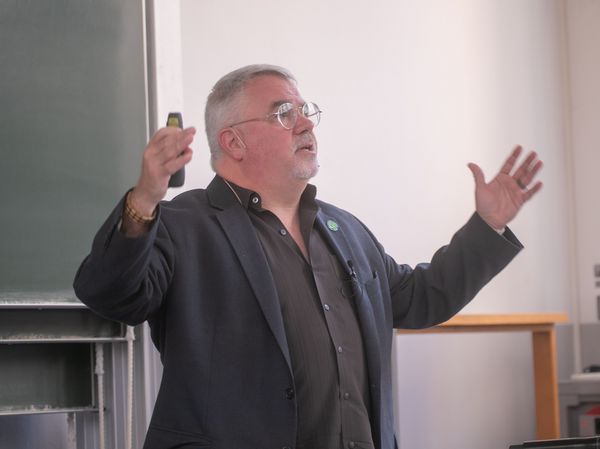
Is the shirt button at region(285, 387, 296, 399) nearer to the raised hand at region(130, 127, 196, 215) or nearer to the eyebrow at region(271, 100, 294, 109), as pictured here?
the raised hand at region(130, 127, 196, 215)

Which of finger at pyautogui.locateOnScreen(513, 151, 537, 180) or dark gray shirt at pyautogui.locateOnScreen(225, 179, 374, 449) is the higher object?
finger at pyautogui.locateOnScreen(513, 151, 537, 180)

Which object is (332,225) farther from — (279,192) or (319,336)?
(319,336)

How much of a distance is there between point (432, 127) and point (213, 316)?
241cm

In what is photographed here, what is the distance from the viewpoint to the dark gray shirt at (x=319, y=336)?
200cm

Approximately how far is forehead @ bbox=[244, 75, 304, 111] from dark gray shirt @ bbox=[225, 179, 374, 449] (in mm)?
251

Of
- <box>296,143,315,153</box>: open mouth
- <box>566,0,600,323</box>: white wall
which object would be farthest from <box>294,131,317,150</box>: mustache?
<box>566,0,600,323</box>: white wall

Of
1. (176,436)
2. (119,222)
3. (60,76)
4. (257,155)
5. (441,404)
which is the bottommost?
(441,404)

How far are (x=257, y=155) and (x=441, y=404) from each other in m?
2.20

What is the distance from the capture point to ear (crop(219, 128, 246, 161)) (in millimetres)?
2346

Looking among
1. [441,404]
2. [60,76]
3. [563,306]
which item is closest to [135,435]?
[60,76]

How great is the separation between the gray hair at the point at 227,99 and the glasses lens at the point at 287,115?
105 mm

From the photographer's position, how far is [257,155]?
232 centimetres

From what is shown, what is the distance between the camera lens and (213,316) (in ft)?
6.63

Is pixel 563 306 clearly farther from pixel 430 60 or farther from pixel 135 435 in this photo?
pixel 135 435
